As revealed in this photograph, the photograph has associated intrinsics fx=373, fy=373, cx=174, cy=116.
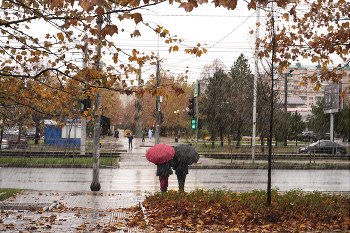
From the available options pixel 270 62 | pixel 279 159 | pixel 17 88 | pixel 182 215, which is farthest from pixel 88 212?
pixel 279 159

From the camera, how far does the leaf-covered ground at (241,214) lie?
672cm

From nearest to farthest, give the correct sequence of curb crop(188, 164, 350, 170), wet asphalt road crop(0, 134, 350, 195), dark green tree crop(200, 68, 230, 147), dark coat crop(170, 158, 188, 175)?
1. dark coat crop(170, 158, 188, 175)
2. wet asphalt road crop(0, 134, 350, 195)
3. curb crop(188, 164, 350, 170)
4. dark green tree crop(200, 68, 230, 147)

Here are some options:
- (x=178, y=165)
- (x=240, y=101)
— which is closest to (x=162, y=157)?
(x=178, y=165)

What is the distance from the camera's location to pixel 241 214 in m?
7.32

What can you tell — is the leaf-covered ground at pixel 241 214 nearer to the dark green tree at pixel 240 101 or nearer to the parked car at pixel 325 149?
the parked car at pixel 325 149

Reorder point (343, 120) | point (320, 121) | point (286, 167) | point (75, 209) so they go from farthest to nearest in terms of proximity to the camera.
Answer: point (320, 121)
point (343, 120)
point (286, 167)
point (75, 209)

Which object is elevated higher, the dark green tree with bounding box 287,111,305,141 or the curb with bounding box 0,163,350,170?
the dark green tree with bounding box 287,111,305,141

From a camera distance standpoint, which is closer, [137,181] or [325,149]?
[137,181]

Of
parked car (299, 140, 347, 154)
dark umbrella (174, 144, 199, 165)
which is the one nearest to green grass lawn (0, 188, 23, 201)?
dark umbrella (174, 144, 199, 165)

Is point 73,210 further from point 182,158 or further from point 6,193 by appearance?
point 6,193

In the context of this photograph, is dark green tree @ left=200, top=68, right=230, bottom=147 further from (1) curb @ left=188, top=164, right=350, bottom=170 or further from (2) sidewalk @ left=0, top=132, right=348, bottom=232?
(2) sidewalk @ left=0, top=132, right=348, bottom=232

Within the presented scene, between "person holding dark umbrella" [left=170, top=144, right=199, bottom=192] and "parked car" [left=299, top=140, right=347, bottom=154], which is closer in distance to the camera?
"person holding dark umbrella" [left=170, top=144, right=199, bottom=192]

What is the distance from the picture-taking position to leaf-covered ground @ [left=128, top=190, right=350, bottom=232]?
22.0ft

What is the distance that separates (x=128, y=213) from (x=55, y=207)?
6.82 feet
